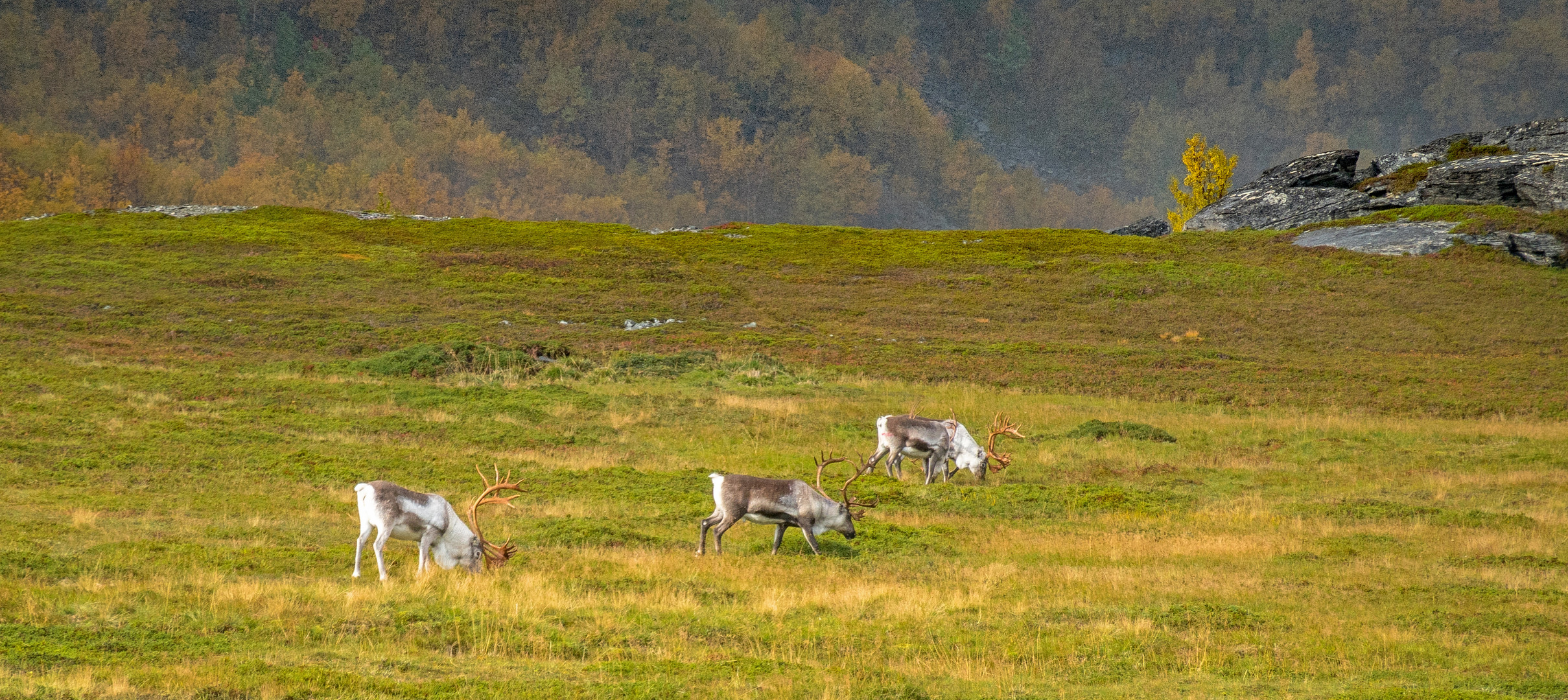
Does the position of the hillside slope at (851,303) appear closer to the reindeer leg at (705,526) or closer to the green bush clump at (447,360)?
the green bush clump at (447,360)

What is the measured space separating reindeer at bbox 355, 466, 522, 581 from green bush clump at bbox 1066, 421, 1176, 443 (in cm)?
2238

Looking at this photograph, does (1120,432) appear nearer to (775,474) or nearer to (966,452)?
(966,452)

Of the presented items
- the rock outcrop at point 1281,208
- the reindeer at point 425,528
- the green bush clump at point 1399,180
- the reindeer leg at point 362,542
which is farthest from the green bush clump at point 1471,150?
the reindeer leg at point 362,542

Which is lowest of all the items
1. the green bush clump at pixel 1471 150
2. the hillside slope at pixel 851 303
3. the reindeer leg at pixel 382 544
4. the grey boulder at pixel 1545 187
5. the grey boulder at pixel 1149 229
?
the reindeer leg at pixel 382 544

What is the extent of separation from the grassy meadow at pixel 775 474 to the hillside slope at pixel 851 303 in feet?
1.35

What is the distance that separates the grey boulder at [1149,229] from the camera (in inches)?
3964

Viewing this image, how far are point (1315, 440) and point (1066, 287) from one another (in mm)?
38249

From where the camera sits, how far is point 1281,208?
299 feet

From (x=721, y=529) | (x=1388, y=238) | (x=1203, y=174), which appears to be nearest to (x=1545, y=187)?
(x=1388, y=238)

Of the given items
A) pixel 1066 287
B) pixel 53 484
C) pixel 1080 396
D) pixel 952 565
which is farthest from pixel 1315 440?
pixel 1066 287

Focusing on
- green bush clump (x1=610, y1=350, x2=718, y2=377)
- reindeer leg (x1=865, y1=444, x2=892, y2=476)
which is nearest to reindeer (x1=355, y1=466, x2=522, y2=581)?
reindeer leg (x1=865, y1=444, x2=892, y2=476)

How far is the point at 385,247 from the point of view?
80.5m

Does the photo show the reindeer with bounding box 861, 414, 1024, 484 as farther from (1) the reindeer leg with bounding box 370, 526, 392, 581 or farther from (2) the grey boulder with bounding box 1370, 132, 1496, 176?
(2) the grey boulder with bounding box 1370, 132, 1496, 176

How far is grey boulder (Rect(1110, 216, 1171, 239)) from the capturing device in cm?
10069
